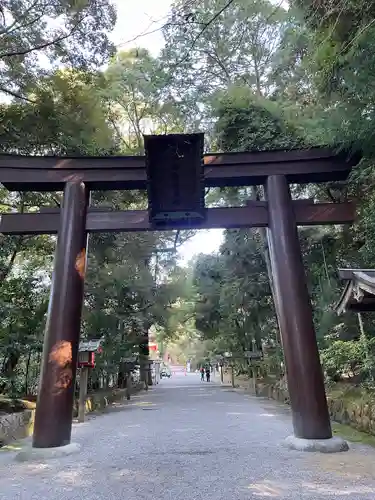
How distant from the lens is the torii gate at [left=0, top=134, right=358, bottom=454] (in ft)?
19.0

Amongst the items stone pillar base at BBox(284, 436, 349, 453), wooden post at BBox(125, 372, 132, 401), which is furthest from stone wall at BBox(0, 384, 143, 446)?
wooden post at BBox(125, 372, 132, 401)

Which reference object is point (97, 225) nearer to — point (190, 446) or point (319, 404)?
point (190, 446)

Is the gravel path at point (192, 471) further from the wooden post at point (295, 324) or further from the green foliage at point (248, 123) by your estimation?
the green foliage at point (248, 123)

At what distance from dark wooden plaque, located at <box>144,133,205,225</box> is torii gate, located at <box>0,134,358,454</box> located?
0.05 ft

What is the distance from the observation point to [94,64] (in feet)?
36.3

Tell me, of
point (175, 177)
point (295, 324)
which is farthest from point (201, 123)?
point (295, 324)

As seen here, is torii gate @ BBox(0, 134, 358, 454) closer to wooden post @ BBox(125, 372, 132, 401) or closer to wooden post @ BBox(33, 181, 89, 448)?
wooden post @ BBox(33, 181, 89, 448)

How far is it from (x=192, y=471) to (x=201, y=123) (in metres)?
12.4

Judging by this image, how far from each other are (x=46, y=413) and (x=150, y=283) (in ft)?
38.0

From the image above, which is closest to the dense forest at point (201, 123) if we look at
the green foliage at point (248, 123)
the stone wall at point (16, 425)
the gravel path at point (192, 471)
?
the green foliage at point (248, 123)

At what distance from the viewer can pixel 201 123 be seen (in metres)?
14.6

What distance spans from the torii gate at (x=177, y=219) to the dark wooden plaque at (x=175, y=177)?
0.05 feet

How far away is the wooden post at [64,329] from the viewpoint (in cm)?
571

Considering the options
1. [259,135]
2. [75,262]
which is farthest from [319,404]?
[259,135]
